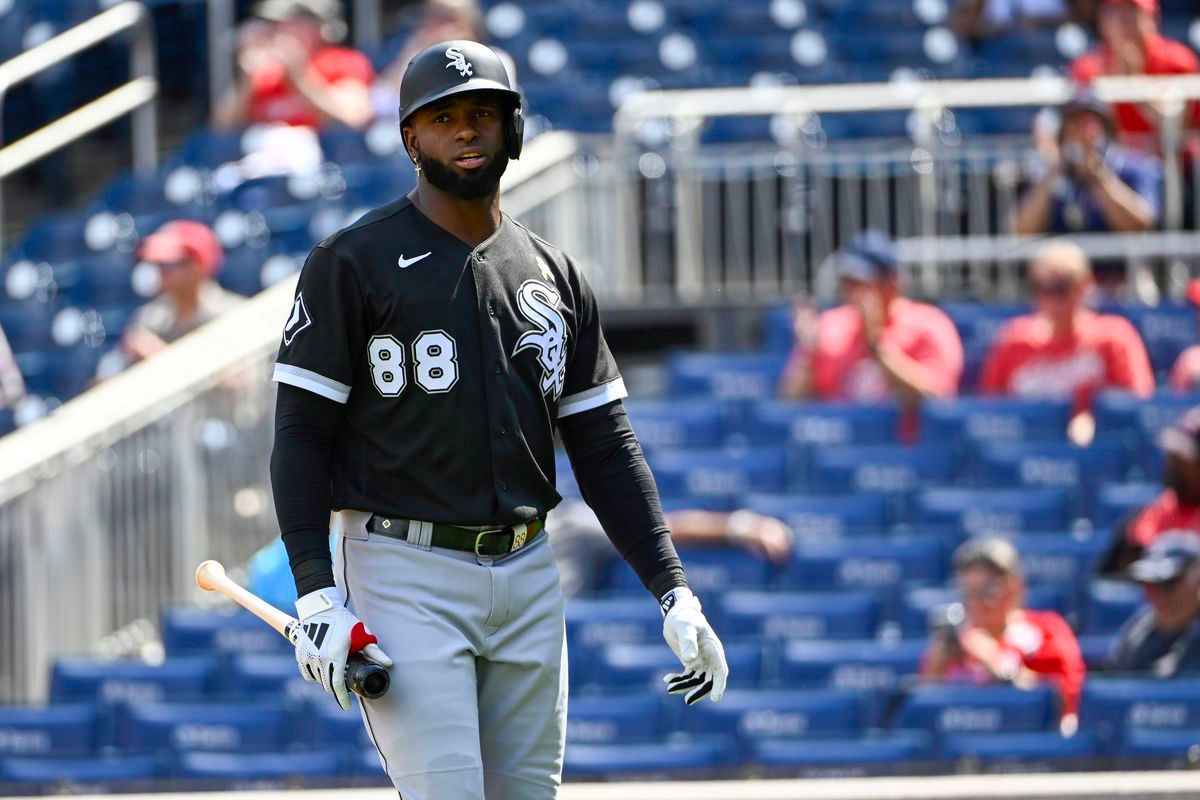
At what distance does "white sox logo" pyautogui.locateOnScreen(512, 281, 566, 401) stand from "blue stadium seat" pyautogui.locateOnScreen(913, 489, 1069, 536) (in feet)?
13.8

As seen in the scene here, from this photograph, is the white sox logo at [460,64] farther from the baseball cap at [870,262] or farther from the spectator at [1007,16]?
the spectator at [1007,16]

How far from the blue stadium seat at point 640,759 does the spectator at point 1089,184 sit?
11.3 feet

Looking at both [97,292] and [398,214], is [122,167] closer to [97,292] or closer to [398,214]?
[97,292]

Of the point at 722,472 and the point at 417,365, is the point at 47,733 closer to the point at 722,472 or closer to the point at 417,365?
the point at 722,472

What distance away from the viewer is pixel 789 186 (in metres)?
9.92

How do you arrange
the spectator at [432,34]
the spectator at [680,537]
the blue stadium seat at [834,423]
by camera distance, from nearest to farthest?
the spectator at [680,537], the blue stadium seat at [834,423], the spectator at [432,34]

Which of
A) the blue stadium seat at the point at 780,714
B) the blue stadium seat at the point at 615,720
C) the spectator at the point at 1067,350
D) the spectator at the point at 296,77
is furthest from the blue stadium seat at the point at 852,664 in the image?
the spectator at the point at 296,77

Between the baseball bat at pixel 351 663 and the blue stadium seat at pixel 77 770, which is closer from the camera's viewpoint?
the baseball bat at pixel 351 663

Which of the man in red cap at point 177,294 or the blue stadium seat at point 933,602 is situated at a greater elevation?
the man in red cap at point 177,294

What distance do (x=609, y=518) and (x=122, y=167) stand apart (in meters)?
9.06

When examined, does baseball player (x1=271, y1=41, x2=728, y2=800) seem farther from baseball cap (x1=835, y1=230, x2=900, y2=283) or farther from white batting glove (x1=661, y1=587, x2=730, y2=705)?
baseball cap (x1=835, y1=230, x2=900, y2=283)

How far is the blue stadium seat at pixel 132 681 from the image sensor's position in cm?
737

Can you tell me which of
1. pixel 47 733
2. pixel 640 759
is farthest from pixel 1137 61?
pixel 47 733

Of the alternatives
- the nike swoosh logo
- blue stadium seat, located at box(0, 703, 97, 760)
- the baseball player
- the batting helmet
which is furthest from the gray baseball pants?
blue stadium seat, located at box(0, 703, 97, 760)
